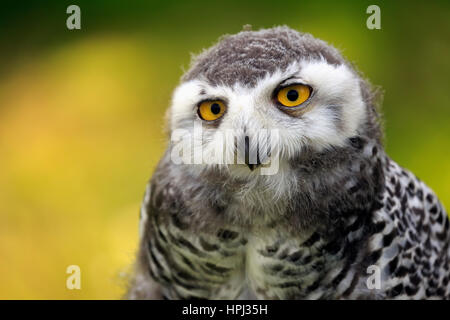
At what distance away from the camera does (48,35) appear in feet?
13.1

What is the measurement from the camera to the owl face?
1647 mm

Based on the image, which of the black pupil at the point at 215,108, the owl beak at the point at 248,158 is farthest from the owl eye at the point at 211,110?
the owl beak at the point at 248,158

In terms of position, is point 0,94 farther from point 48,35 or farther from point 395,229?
point 395,229

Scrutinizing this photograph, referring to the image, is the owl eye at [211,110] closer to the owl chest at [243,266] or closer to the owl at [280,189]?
the owl at [280,189]

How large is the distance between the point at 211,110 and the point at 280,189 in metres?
0.32

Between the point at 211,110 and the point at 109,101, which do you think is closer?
the point at 211,110

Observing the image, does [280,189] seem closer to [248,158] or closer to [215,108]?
[248,158]

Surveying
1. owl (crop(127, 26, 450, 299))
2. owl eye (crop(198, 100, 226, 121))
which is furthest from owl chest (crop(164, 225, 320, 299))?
owl eye (crop(198, 100, 226, 121))

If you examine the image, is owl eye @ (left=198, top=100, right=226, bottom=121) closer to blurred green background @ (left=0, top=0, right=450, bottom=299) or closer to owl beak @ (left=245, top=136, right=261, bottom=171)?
owl beak @ (left=245, top=136, right=261, bottom=171)

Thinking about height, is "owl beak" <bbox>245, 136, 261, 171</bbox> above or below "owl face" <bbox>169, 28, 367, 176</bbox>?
below

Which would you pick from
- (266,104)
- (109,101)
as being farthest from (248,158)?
(109,101)

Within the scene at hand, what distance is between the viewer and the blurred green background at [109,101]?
11.9ft

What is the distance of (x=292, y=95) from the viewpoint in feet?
5.49

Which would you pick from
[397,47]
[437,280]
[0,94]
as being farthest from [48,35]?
[437,280]
